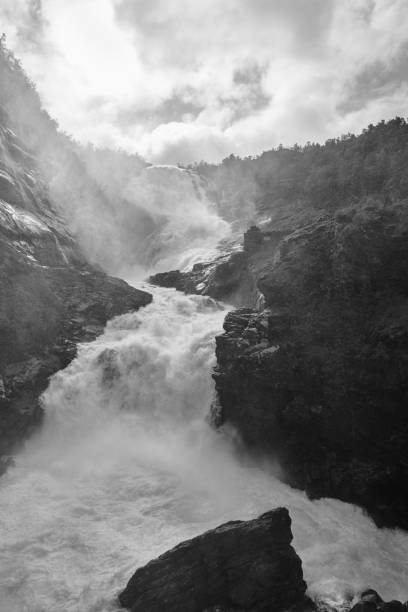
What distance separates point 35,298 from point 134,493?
13917 mm

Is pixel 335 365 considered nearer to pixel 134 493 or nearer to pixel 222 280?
pixel 134 493

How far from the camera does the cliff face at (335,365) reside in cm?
1748

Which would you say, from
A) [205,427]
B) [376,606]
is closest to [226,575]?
[376,606]

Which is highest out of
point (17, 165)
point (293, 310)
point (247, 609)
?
point (17, 165)

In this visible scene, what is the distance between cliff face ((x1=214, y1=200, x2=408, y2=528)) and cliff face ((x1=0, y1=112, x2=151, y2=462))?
10177 mm

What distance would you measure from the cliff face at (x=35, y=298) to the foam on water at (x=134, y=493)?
1262mm

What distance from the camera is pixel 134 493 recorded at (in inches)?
700

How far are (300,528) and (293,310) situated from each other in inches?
390

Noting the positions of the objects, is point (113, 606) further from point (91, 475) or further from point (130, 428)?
point (130, 428)

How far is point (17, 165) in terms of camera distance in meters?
38.3

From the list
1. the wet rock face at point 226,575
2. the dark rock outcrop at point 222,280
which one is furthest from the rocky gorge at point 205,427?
the dark rock outcrop at point 222,280

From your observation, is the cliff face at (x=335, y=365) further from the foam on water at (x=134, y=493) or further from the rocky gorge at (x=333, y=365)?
the foam on water at (x=134, y=493)

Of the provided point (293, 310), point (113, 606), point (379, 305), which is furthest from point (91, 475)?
point (379, 305)

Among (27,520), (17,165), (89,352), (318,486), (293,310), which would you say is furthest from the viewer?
(17,165)
